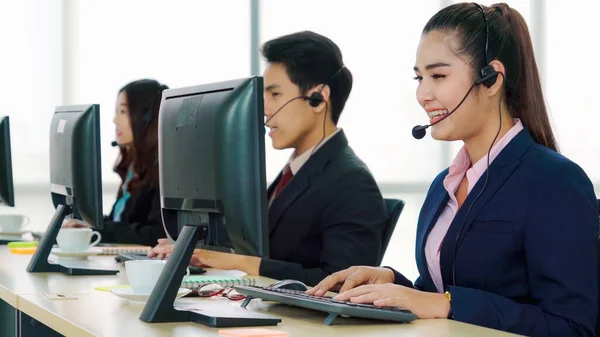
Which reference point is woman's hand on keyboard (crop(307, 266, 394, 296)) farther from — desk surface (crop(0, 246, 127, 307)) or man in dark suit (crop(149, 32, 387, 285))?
desk surface (crop(0, 246, 127, 307))

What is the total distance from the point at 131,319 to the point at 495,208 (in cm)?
77

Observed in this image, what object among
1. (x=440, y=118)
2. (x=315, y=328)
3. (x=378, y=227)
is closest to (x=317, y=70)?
(x=378, y=227)

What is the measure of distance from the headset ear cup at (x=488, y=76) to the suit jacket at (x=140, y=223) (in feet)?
6.10

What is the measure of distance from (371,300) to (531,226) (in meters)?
0.37

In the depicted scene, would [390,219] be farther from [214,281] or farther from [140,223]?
[140,223]

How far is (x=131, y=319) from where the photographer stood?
169cm

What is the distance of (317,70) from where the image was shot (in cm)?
287

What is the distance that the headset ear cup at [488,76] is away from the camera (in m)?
1.91

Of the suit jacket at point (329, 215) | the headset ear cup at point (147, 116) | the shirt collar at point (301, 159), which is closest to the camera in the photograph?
the suit jacket at point (329, 215)

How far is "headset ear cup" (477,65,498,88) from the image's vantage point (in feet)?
6.25

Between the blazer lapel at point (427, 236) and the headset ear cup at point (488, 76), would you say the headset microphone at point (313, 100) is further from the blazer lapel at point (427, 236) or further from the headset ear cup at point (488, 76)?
the headset ear cup at point (488, 76)

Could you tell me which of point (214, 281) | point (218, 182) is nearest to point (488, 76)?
point (218, 182)

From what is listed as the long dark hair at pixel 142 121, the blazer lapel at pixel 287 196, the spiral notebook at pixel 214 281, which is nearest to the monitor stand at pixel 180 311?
the spiral notebook at pixel 214 281

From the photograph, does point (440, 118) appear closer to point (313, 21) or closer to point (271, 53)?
point (271, 53)
